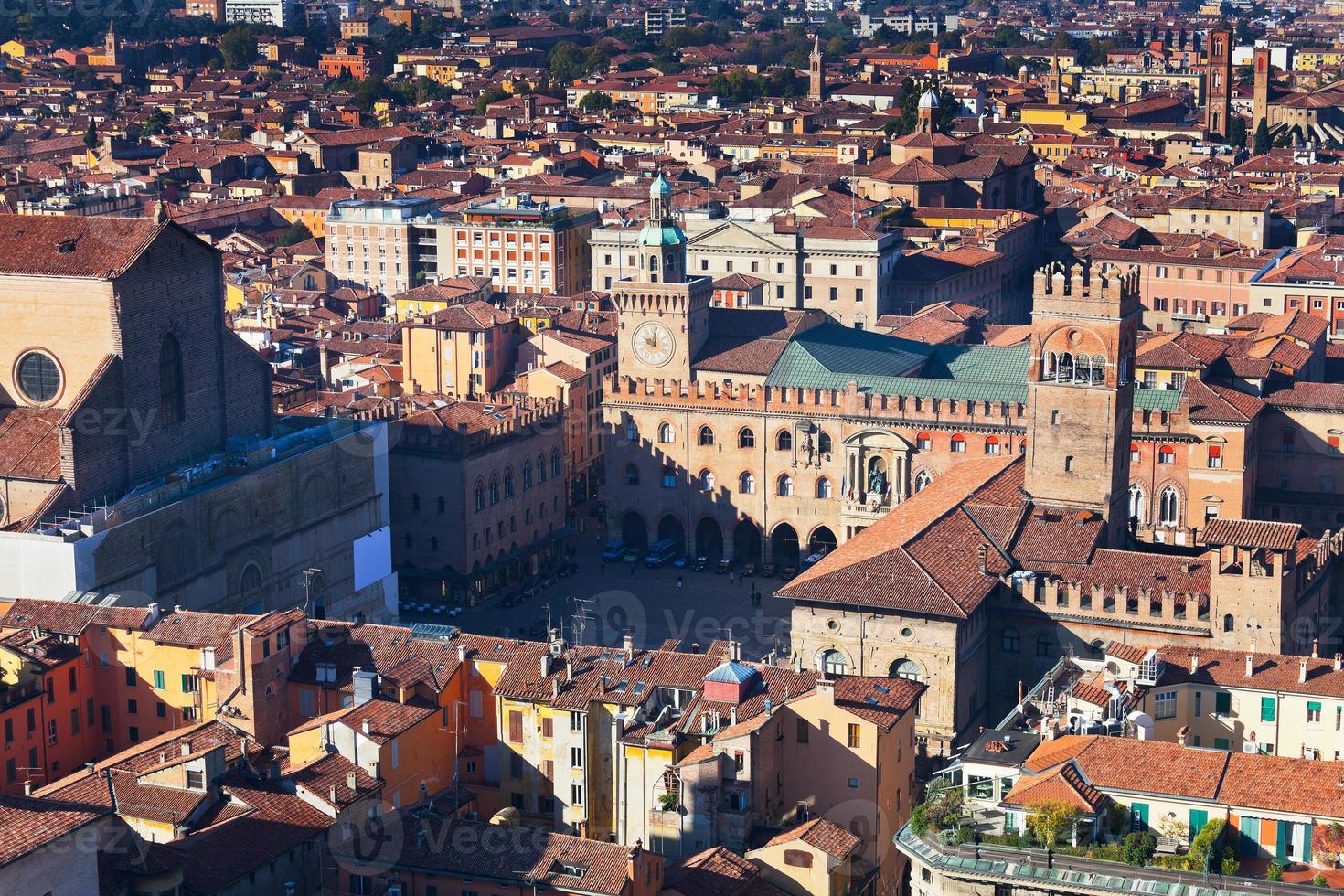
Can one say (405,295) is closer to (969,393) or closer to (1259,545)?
(969,393)

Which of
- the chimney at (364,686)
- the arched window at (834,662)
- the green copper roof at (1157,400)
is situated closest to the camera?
the chimney at (364,686)

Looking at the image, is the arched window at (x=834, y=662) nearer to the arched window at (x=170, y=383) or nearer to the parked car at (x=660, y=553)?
the arched window at (x=170, y=383)

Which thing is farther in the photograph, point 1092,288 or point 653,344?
point 653,344

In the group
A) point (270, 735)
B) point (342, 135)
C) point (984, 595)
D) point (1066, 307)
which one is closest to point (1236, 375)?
point (1066, 307)

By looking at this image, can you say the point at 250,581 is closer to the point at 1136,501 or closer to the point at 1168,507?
the point at 1136,501

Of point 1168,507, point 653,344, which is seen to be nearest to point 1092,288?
point 1168,507

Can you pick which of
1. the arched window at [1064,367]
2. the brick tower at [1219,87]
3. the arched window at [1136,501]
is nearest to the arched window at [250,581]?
the arched window at [1064,367]
